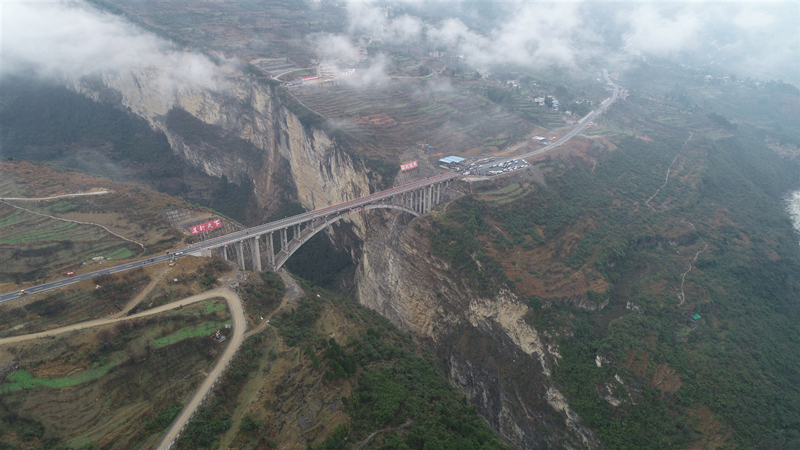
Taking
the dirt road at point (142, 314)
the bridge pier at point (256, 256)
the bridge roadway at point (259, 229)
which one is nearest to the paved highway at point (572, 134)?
the bridge roadway at point (259, 229)

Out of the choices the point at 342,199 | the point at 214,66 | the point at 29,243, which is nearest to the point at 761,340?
the point at 342,199

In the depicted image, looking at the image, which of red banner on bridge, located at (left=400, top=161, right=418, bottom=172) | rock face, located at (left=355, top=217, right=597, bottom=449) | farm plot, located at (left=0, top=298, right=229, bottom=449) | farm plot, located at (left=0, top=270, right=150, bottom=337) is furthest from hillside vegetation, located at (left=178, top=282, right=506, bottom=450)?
red banner on bridge, located at (left=400, top=161, right=418, bottom=172)

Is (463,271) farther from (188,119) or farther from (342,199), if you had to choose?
(188,119)

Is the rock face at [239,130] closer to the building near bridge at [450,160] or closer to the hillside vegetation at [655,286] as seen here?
the building near bridge at [450,160]

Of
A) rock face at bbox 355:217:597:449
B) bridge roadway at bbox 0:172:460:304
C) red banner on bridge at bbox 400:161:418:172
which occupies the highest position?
red banner on bridge at bbox 400:161:418:172

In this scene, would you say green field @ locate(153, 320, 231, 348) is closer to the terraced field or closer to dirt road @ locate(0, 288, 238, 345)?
dirt road @ locate(0, 288, 238, 345)

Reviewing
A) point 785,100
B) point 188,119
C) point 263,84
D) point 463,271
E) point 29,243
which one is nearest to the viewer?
point 29,243
